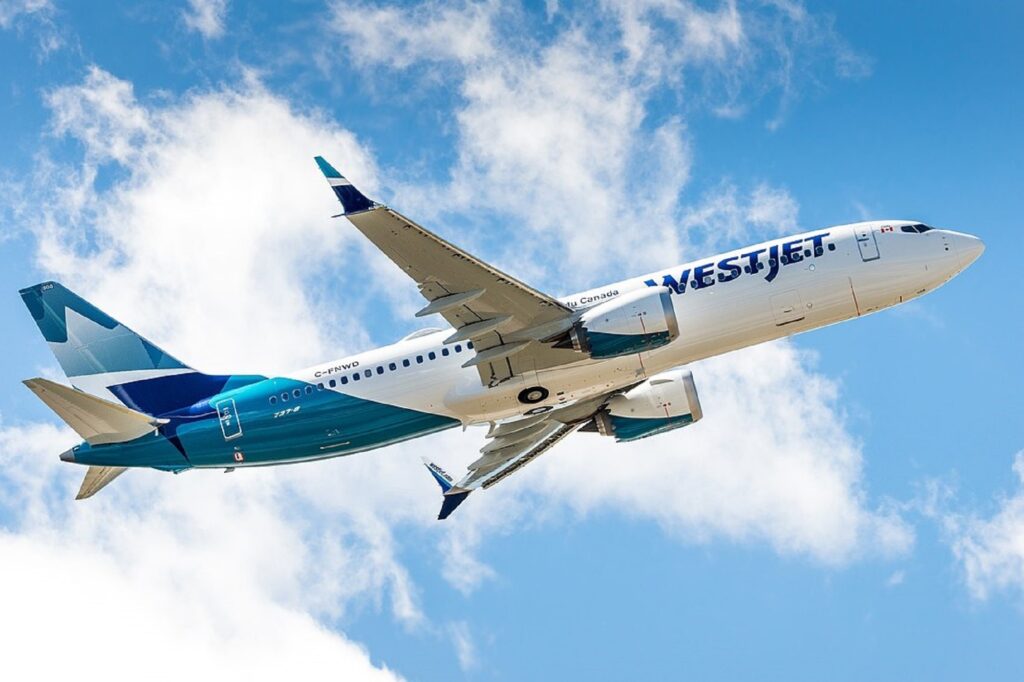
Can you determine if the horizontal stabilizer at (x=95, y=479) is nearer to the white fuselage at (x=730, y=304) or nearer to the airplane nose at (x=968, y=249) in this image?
the white fuselage at (x=730, y=304)

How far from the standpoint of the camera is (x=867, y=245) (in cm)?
4725

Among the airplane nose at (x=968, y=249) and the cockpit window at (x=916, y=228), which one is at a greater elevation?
the cockpit window at (x=916, y=228)

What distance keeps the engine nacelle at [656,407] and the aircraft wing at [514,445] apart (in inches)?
41.9

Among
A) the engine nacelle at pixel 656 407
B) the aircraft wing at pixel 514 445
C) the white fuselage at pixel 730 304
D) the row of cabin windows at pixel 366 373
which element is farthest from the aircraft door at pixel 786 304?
the row of cabin windows at pixel 366 373

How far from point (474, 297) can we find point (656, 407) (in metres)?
13.1

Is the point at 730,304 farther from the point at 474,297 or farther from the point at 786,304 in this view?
the point at 474,297

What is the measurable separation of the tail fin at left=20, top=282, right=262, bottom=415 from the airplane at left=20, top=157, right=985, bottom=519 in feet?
0.20

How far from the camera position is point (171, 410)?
50375 millimetres

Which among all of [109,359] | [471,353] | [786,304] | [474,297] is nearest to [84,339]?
[109,359]

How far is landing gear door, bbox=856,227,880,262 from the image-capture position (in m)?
47.1

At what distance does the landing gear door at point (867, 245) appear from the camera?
155 feet

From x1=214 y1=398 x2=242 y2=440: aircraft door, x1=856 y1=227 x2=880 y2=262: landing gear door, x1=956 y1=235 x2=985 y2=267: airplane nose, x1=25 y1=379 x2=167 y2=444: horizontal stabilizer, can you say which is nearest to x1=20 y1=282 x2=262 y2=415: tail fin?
x1=214 y1=398 x2=242 y2=440: aircraft door

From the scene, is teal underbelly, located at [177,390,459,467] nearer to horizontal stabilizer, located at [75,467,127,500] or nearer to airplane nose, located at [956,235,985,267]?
horizontal stabilizer, located at [75,467,127,500]

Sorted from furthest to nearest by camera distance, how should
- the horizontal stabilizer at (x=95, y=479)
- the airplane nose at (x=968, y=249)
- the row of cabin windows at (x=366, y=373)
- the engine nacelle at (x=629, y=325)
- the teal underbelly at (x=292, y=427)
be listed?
the horizontal stabilizer at (x=95, y=479) < the teal underbelly at (x=292, y=427) < the row of cabin windows at (x=366, y=373) < the airplane nose at (x=968, y=249) < the engine nacelle at (x=629, y=325)
